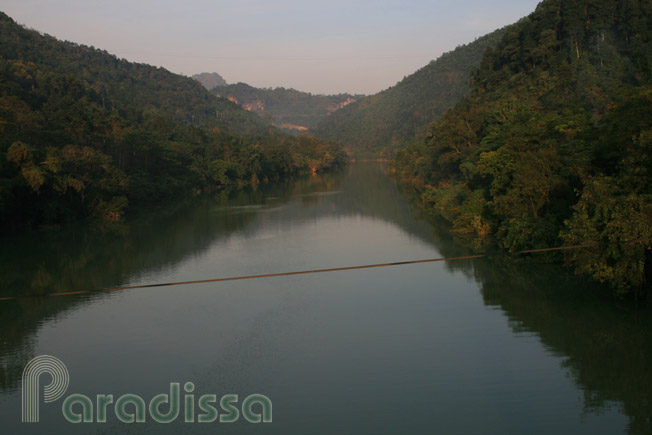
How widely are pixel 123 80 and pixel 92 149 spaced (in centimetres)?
8691

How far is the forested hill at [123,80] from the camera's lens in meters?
80.4

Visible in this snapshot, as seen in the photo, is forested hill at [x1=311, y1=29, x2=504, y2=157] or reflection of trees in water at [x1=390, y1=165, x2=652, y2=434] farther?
forested hill at [x1=311, y1=29, x2=504, y2=157]

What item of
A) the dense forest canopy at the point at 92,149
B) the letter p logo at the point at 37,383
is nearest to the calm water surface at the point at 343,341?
the letter p logo at the point at 37,383

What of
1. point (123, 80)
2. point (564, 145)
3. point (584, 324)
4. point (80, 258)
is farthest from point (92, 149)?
point (123, 80)

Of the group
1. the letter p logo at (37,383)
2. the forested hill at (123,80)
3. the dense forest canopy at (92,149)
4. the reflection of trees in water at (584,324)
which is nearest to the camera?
the letter p logo at (37,383)

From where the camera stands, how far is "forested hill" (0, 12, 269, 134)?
8044 cm

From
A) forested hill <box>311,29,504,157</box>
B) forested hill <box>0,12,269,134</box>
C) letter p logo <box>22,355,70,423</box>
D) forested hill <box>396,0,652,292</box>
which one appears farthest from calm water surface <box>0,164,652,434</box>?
forested hill <box>311,29,504,157</box>

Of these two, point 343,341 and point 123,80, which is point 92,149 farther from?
point 123,80

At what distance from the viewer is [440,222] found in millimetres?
29641

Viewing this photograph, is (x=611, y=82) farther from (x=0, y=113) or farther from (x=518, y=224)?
(x=0, y=113)

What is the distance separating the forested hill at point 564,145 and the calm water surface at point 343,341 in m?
1.89

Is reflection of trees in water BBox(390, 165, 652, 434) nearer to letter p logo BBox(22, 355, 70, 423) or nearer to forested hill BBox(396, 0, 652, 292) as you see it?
forested hill BBox(396, 0, 652, 292)

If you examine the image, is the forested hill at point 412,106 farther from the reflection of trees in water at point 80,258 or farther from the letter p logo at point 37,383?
the letter p logo at point 37,383

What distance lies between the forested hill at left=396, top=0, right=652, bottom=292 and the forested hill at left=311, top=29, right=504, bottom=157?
49.5 meters
